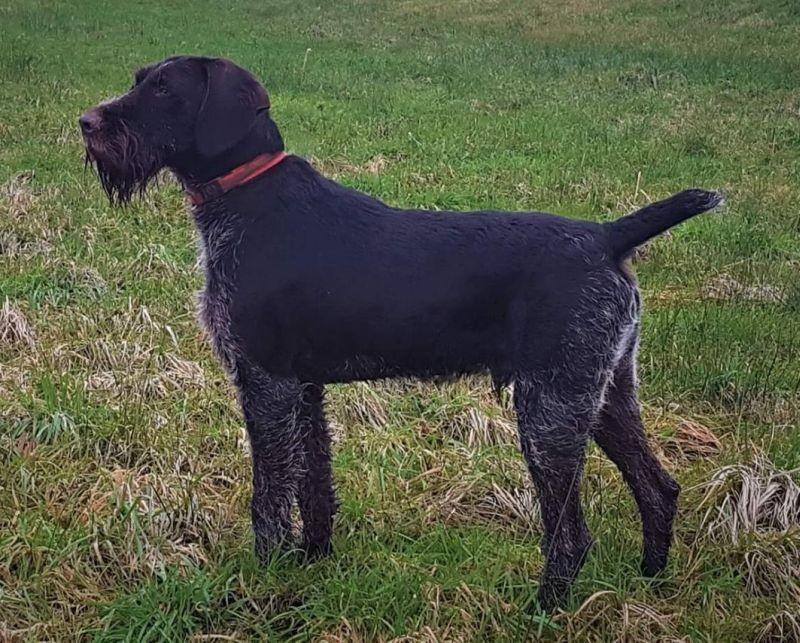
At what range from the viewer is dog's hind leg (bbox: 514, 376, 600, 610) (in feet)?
12.3

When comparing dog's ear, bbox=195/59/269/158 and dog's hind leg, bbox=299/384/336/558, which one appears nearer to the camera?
dog's ear, bbox=195/59/269/158

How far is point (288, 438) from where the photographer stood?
406 centimetres

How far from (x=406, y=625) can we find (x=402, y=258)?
59.7 inches

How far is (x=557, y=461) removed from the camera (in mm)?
3842

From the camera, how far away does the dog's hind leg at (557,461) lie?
148 inches

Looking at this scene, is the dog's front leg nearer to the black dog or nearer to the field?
the black dog

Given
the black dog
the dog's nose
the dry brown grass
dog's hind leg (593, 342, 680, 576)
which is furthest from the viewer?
the dry brown grass

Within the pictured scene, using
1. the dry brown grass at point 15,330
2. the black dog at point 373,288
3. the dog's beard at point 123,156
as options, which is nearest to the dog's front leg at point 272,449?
the black dog at point 373,288

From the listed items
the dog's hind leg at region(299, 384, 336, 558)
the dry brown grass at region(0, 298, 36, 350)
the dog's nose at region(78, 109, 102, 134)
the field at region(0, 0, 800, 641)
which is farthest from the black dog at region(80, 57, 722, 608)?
the dry brown grass at region(0, 298, 36, 350)

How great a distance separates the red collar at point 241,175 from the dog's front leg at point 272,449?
0.77 metres

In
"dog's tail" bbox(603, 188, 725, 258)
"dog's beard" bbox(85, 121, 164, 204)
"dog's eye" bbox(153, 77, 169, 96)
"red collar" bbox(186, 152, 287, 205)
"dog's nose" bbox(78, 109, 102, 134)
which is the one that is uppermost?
"dog's eye" bbox(153, 77, 169, 96)

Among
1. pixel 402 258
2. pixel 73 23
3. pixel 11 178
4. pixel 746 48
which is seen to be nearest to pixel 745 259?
pixel 402 258

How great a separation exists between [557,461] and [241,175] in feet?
5.85

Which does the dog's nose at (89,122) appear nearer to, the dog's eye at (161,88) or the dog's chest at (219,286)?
the dog's eye at (161,88)
